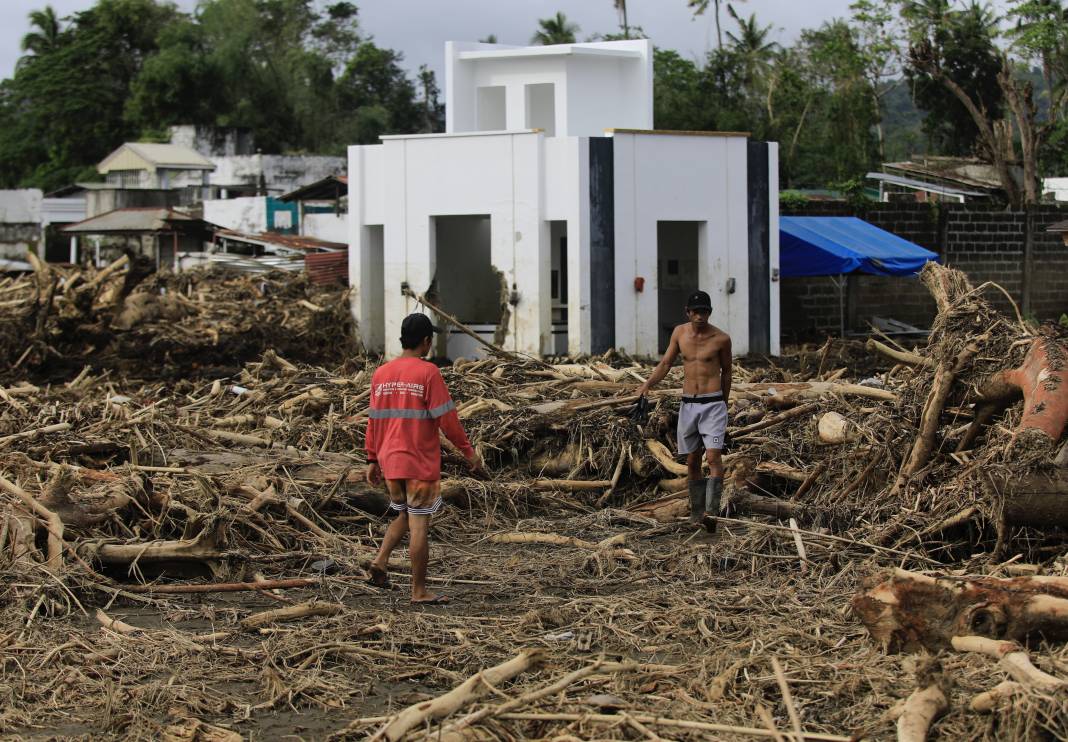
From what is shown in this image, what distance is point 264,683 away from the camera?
645 cm

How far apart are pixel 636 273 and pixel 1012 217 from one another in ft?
43.9

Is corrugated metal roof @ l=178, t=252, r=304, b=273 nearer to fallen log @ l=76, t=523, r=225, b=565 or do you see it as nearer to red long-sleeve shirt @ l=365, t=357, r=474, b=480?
fallen log @ l=76, t=523, r=225, b=565

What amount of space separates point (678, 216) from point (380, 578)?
53.8 ft

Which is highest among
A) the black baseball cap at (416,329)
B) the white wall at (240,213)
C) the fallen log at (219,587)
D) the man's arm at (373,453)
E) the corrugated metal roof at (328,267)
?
the white wall at (240,213)

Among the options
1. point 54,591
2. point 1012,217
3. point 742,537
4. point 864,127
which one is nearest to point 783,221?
point 1012,217

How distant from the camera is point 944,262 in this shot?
30844 millimetres

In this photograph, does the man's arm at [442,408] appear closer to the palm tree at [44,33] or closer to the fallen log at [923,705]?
the fallen log at [923,705]

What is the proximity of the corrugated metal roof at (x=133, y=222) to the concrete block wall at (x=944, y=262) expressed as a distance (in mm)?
17387

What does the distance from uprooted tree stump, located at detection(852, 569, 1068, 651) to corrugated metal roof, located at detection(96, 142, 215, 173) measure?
174 ft

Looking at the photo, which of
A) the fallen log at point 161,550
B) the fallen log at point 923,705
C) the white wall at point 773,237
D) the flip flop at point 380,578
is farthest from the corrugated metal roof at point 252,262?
the fallen log at point 923,705

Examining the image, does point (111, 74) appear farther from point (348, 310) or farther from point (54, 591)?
point (54, 591)

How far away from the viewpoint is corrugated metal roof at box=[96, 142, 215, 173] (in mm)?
56312

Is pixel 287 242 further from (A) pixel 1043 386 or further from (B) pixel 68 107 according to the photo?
(B) pixel 68 107

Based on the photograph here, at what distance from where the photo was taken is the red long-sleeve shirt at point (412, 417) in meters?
7.99
